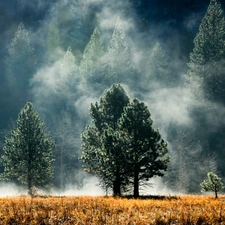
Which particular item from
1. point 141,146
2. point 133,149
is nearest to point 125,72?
point 141,146

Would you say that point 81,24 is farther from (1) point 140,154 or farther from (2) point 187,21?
(1) point 140,154

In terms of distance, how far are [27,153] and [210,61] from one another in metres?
42.7

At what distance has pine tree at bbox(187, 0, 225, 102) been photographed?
53597mm

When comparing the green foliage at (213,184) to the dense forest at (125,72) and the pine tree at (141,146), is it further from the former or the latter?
the dense forest at (125,72)

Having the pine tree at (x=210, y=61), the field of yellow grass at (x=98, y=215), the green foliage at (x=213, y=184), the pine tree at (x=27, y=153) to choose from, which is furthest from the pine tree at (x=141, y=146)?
the pine tree at (x=210, y=61)

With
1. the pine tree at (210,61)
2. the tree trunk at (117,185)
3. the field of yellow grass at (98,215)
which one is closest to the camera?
the field of yellow grass at (98,215)

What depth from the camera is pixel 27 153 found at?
29.4 meters

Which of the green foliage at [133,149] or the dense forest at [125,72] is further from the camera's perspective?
the dense forest at [125,72]

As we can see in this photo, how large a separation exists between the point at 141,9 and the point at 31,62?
5196 cm

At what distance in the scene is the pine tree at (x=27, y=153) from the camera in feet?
93.5

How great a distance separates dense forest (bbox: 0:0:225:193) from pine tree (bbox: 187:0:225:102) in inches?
8.0

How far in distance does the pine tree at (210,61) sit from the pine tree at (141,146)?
38307 mm

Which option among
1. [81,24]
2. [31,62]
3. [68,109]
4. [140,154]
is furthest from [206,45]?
[81,24]

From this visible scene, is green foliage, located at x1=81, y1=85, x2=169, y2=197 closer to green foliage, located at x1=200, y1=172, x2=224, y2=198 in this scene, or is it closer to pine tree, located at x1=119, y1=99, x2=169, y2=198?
pine tree, located at x1=119, y1=99, x2=169, y2=198
